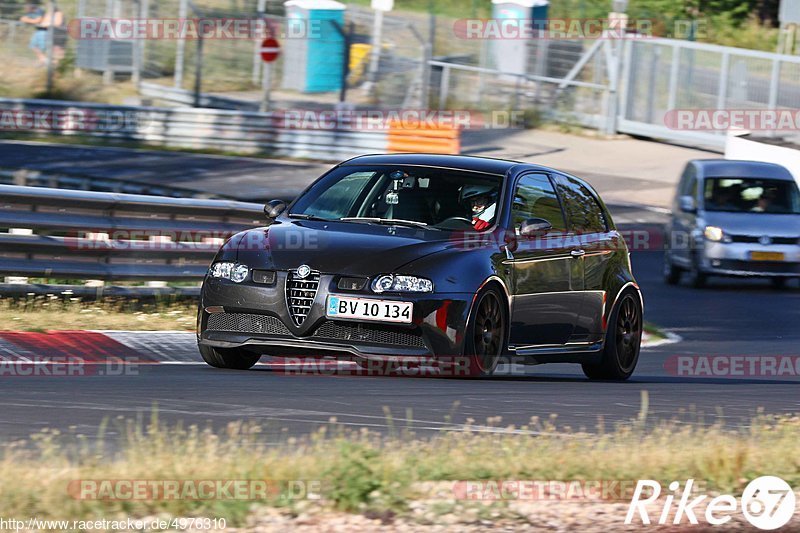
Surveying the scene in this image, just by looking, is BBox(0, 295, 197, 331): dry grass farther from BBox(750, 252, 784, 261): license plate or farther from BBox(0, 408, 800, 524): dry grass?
BBox(750, 252, 784, 261): license plate

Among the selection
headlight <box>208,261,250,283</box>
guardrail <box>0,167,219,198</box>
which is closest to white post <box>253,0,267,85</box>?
guardrail <box>0,167,219,198</box>

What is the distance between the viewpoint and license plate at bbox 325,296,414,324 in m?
9.02

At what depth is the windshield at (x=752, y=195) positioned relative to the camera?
69.3 feet

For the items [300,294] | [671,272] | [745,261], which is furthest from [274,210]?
[671,272]

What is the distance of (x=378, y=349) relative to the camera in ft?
29.7

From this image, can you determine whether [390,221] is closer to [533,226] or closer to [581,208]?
[533,226]

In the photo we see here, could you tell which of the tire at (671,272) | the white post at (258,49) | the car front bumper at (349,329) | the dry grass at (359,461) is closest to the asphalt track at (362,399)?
the car front bumper at (349,329)

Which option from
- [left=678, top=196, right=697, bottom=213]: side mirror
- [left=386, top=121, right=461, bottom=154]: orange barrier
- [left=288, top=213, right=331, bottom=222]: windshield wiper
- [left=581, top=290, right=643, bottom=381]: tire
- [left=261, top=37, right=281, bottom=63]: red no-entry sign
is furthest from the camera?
[left=261, top=37, right=281, bottom=63]: red no-entry sign

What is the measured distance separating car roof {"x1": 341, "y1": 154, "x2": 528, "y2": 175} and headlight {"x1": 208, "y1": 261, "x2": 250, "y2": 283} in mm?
1548

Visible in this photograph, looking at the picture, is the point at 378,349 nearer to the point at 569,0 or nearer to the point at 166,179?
the point at 166,179

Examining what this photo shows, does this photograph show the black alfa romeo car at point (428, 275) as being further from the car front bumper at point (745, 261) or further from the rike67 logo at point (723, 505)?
the car front bumper at point (745, 261)

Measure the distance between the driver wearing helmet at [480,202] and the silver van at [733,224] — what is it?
10825 mm

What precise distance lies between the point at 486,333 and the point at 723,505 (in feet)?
12.0

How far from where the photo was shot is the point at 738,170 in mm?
21547
